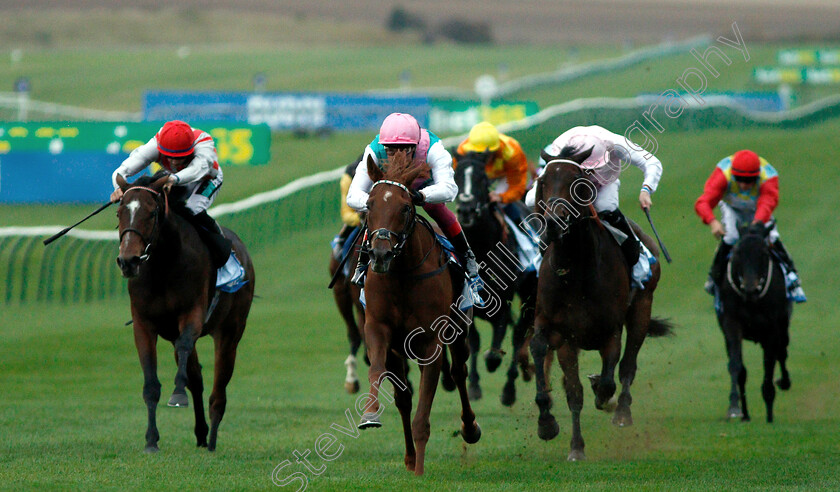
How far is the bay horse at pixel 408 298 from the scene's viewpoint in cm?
688

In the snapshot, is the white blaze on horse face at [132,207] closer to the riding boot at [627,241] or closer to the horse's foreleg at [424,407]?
the horse's foreleg at [424,407]

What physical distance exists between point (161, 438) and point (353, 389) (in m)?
2.56

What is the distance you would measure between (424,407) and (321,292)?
11.8m

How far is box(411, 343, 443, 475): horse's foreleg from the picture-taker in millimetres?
7129

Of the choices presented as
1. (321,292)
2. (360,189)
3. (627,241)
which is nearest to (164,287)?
(360,189)

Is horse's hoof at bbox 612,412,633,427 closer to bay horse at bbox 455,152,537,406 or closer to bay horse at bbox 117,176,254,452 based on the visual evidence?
bay horse at bbox 455,152,537,406

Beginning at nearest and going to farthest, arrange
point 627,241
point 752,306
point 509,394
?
1. point 627,241
2. point 509,394
3. point 752,306

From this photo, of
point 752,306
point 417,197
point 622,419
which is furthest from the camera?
point 752,306

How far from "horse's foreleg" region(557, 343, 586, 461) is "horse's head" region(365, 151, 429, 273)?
6.08ft

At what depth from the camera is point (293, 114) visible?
1452 inches

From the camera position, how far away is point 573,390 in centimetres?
830

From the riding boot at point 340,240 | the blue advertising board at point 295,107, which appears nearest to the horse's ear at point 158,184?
the riding boot at point 340,240

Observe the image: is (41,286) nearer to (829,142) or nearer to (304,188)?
(304,188)

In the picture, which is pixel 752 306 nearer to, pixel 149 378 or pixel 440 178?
pixel 440 178
